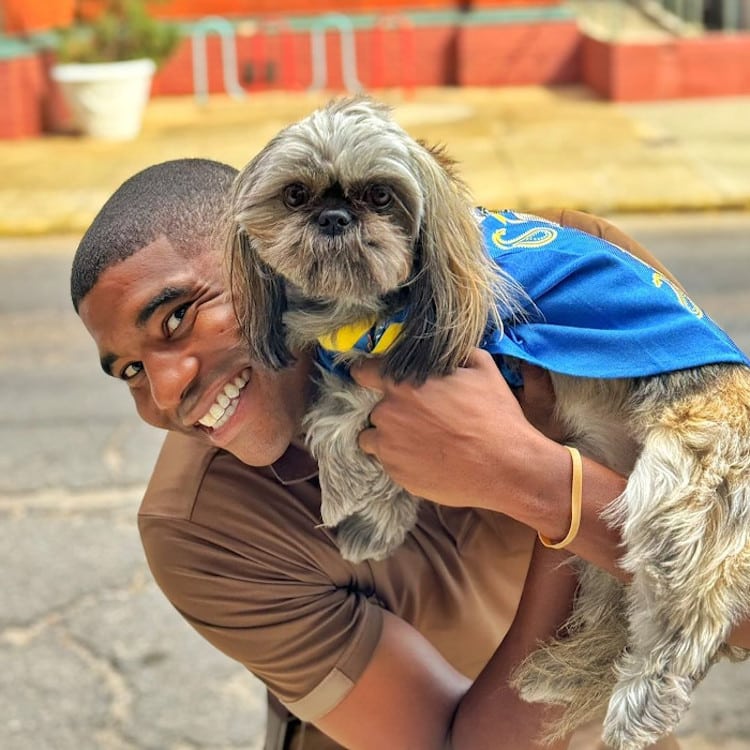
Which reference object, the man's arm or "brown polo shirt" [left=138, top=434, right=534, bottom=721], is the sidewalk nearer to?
"brown polo shirt" [left=138, top=434, right=534, bottom=721]

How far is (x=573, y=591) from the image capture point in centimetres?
245

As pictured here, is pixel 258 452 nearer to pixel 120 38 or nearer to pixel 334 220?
pixel 334 220

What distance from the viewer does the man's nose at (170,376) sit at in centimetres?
238

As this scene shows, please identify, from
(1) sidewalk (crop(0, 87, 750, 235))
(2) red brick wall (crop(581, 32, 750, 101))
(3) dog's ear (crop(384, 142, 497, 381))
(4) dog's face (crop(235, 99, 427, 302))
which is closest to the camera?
(4) dog's face (crop(235, 99, 427, 302))

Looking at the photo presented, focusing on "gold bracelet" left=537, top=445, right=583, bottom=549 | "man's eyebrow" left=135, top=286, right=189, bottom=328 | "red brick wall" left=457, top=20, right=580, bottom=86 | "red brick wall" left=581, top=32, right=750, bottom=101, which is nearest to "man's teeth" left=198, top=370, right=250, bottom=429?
"man's eyebrow" left=135, top=286, right=189, bottom=328

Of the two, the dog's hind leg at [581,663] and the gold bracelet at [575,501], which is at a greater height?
the gold bracelet at [575,501]

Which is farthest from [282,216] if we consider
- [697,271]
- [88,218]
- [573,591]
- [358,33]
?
[358,33]

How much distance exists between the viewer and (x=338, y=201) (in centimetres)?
205

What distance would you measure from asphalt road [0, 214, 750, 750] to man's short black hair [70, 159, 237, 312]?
5.91 feet

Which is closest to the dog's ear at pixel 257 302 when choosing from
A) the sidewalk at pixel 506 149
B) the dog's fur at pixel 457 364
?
the dog's fur at pixel 457 364

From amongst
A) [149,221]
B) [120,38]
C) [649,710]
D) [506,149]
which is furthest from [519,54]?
[649,710]

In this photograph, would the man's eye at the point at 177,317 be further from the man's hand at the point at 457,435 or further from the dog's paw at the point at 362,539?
the dog's paw at the point at 362,539

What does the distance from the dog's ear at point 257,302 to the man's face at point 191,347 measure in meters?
0.07

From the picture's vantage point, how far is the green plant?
515 inches
